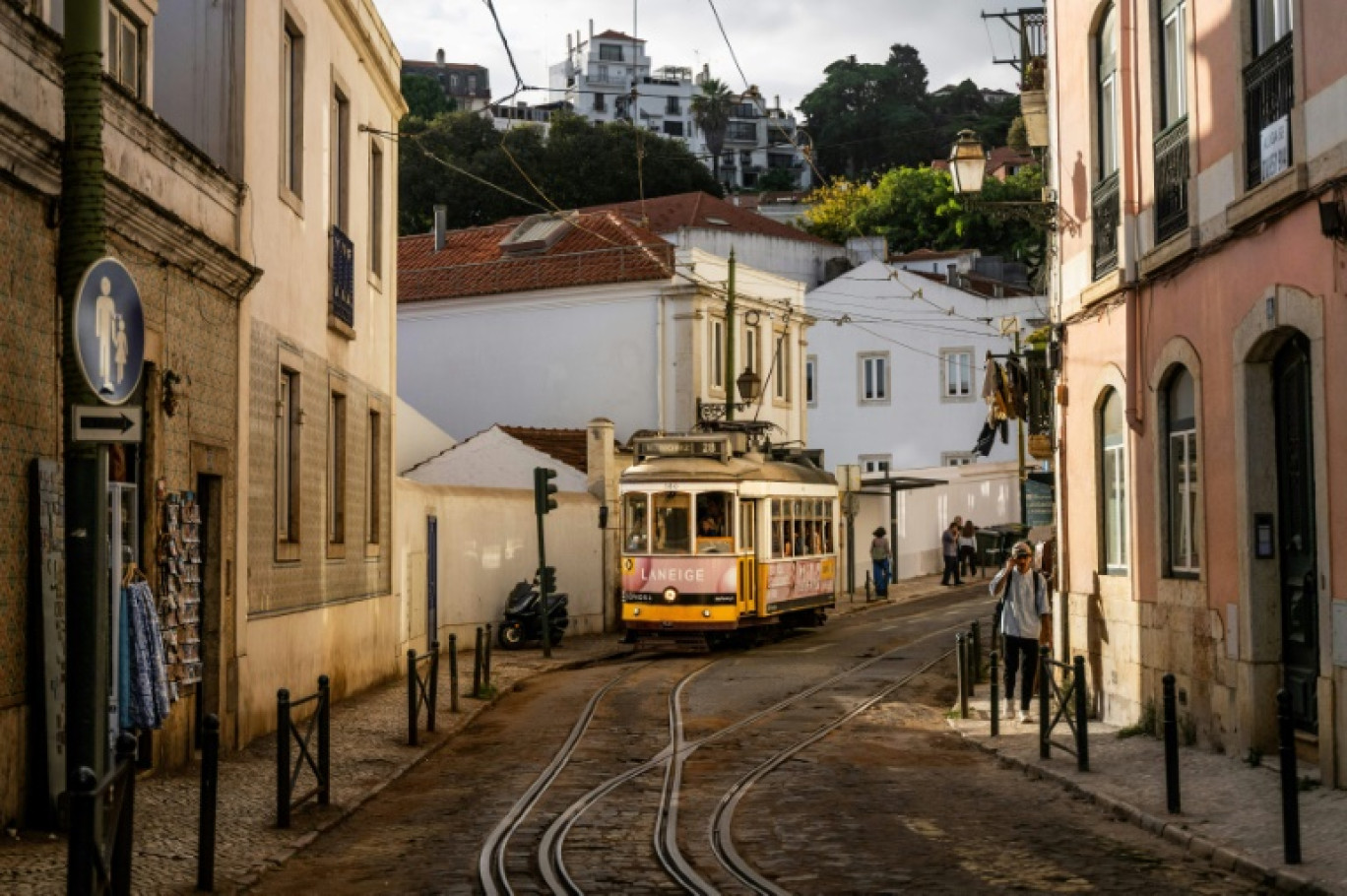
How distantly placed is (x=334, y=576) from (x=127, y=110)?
27.0 feet

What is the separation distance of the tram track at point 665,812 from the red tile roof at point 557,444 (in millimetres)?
16314

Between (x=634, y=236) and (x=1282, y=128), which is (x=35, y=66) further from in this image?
(x=634, y=236)

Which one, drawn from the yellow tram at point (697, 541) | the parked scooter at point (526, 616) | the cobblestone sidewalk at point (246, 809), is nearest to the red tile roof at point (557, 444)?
the parked scooter at point (526, 616)

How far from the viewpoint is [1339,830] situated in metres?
10.5

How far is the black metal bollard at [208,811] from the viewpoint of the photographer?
30.9ft

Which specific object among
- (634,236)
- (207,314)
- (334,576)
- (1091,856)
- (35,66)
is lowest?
(1091,856)

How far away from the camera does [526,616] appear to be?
29.3 meters

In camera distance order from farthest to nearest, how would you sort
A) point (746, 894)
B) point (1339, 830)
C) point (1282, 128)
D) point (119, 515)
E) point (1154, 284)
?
1. point (1154, 284)
2. point (1282, 128)
3. point (119, 515)
4. point (1339, 830)
5. point (746, 894)

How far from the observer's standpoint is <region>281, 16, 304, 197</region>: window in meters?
18.5

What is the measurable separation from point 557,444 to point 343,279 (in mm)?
17232

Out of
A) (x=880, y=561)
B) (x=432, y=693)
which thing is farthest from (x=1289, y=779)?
(x=880, y=561)

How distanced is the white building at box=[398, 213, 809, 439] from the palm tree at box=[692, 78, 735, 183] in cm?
7801

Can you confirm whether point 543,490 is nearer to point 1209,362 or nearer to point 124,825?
point 1209,362

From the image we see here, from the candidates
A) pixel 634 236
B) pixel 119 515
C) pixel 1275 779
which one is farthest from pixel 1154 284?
pixel 634 236
